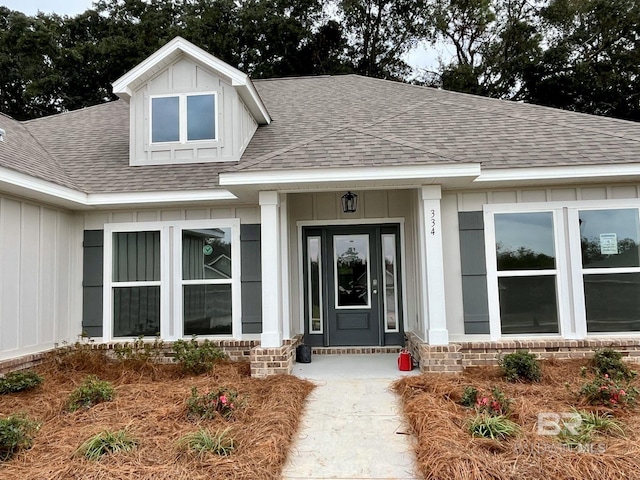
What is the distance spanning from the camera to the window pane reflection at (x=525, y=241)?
605cm

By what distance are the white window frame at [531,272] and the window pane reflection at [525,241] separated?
0.18ft

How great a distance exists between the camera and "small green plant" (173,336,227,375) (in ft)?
18.8

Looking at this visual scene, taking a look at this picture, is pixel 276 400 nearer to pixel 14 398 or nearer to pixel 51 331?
pixel 14 398

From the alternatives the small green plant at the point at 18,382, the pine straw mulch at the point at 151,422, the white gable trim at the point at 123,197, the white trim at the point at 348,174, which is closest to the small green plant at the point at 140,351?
the pine straw mulch at the point at 151,422

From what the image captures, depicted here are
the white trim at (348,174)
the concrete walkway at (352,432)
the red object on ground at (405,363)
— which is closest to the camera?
the concrete walkway at (352,432)

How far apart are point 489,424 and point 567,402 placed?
129 cm

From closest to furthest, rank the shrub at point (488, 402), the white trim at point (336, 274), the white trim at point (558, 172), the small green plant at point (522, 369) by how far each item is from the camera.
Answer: the shrub at point (488, 402), the small green plant at point (522, 369), the white trim at point (558, 172), the white trim at point (336, 274)

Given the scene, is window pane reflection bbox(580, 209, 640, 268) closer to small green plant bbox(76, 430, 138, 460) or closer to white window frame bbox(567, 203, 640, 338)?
white window frame bbox(567, 203, 640, 338)

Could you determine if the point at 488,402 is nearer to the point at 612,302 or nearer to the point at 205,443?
the point at 205,443

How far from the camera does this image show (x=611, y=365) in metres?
5.16

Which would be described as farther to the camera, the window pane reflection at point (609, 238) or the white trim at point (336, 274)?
the white trim at point (336, 274)

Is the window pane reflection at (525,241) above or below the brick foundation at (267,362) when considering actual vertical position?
above

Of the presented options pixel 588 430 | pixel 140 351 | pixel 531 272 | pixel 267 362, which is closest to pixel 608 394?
pixel 588 430

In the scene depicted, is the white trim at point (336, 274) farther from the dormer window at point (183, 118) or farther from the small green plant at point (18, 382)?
the small green plant at point (18, 382)
